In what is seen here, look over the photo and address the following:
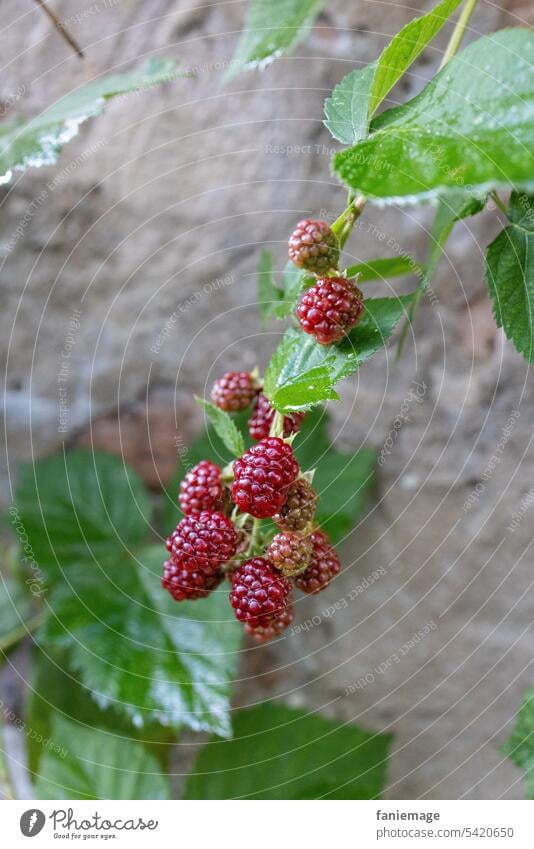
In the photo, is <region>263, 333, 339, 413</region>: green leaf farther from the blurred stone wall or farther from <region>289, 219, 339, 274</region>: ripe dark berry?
the blurred stone wall

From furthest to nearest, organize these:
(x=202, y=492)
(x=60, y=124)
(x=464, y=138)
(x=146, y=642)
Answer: (x=146, y=642), (x=60, y=124), (x=202, y=492), (x=464, y=138)

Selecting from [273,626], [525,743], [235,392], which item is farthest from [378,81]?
[525,743]

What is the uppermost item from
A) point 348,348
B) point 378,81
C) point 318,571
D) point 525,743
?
point 378,81

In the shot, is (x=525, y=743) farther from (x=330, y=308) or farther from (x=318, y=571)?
(x=330, y=308)

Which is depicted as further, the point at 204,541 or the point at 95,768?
the point at 95,768

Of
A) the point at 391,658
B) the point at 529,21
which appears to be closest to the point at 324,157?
the point at 529,21

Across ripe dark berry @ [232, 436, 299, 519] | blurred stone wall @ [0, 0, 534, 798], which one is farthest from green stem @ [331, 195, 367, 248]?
blurred stone wall @ [0, 0, 534, 798]
